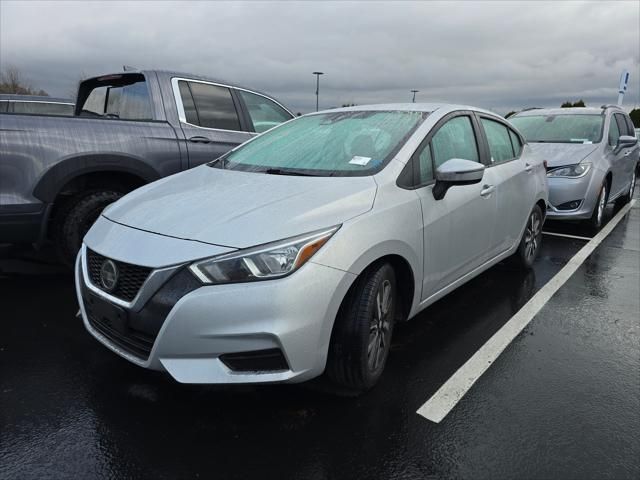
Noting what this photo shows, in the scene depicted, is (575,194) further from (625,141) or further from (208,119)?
(208,119)

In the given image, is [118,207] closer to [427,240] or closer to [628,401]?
[427,240]

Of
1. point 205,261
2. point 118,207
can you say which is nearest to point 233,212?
point 205,261

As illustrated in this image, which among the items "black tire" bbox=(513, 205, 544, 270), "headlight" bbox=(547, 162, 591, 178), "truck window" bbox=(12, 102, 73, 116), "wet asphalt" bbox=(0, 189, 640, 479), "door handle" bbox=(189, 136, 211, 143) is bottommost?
"wet asphalt" bbox=(0, 189, 640, 479)

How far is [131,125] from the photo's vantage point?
4004 millimetres

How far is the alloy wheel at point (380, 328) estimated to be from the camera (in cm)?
250

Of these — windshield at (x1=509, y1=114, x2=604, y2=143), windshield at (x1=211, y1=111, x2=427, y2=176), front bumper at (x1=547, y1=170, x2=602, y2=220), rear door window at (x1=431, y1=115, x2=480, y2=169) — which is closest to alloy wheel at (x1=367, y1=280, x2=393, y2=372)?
windshield at (x1=211, y1=111, x2=427, y2=176)

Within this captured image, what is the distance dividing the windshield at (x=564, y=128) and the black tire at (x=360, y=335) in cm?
589

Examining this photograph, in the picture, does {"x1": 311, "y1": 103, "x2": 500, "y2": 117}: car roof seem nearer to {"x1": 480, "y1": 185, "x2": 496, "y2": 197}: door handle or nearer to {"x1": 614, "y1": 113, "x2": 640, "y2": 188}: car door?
{"x1": 480, "y1": 185, "x2": 496, "y2": 197}: door handle

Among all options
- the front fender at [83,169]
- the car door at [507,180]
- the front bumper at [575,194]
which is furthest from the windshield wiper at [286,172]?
the front bumper at [575,194]

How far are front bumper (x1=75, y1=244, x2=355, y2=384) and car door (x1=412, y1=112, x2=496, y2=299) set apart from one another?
0.94 m

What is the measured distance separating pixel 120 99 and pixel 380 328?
11.5ft

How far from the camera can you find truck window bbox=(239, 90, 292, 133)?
16.6 ft

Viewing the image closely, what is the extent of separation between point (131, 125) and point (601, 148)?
624 cm

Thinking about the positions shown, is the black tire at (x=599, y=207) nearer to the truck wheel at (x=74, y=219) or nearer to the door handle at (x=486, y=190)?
the door handle at (x=486, y=190)
